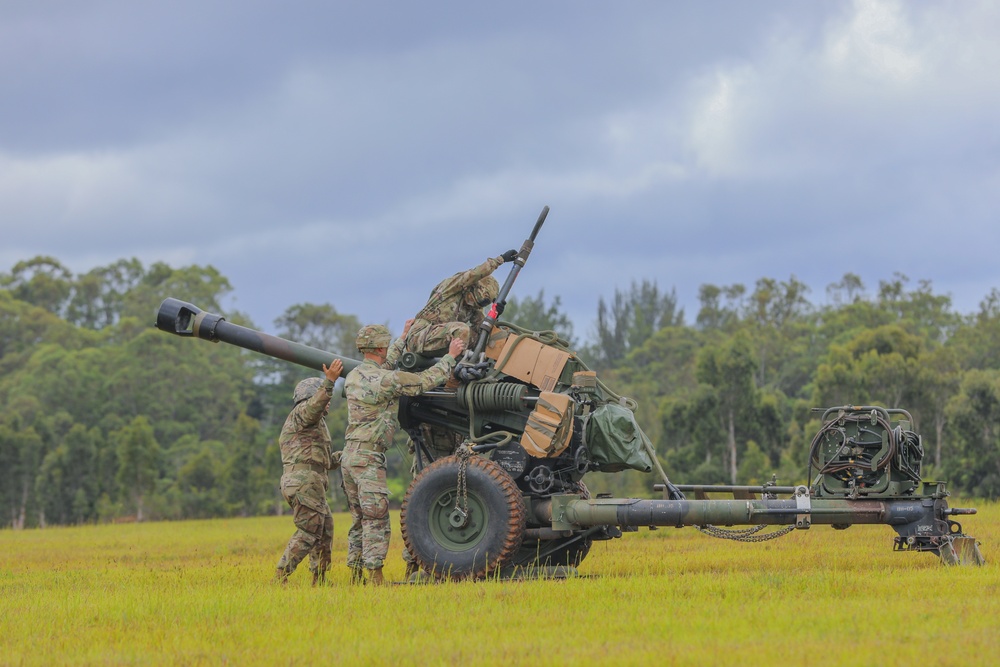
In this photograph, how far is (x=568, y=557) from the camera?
45.0 ft

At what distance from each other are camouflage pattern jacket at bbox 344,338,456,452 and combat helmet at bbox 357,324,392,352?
19 cm

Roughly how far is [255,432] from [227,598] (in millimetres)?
46666

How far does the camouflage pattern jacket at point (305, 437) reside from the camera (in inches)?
519

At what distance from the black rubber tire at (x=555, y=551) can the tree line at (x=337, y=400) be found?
994cm

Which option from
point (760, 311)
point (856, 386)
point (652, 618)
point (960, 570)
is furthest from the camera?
point (760, 311)

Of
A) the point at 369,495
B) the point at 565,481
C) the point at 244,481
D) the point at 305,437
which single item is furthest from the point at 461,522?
the point at 244,481

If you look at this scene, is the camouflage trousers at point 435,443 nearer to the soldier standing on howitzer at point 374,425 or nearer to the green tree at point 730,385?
the soldier standing on howitzer at point 374,425

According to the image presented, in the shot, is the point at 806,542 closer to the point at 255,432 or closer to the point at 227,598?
the point at 227,598

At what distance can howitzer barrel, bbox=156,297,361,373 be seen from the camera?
555 inches

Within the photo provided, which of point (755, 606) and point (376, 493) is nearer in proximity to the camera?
point (755, 606)

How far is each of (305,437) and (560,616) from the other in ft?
16.6

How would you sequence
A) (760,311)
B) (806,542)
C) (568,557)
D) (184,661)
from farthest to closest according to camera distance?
1. (760,311)
2. (806,542)
3. (568,557)
4. (184,661)

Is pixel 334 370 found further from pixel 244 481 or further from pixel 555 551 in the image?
pixel 244 481

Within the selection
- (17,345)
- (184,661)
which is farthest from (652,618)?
(17,345)
